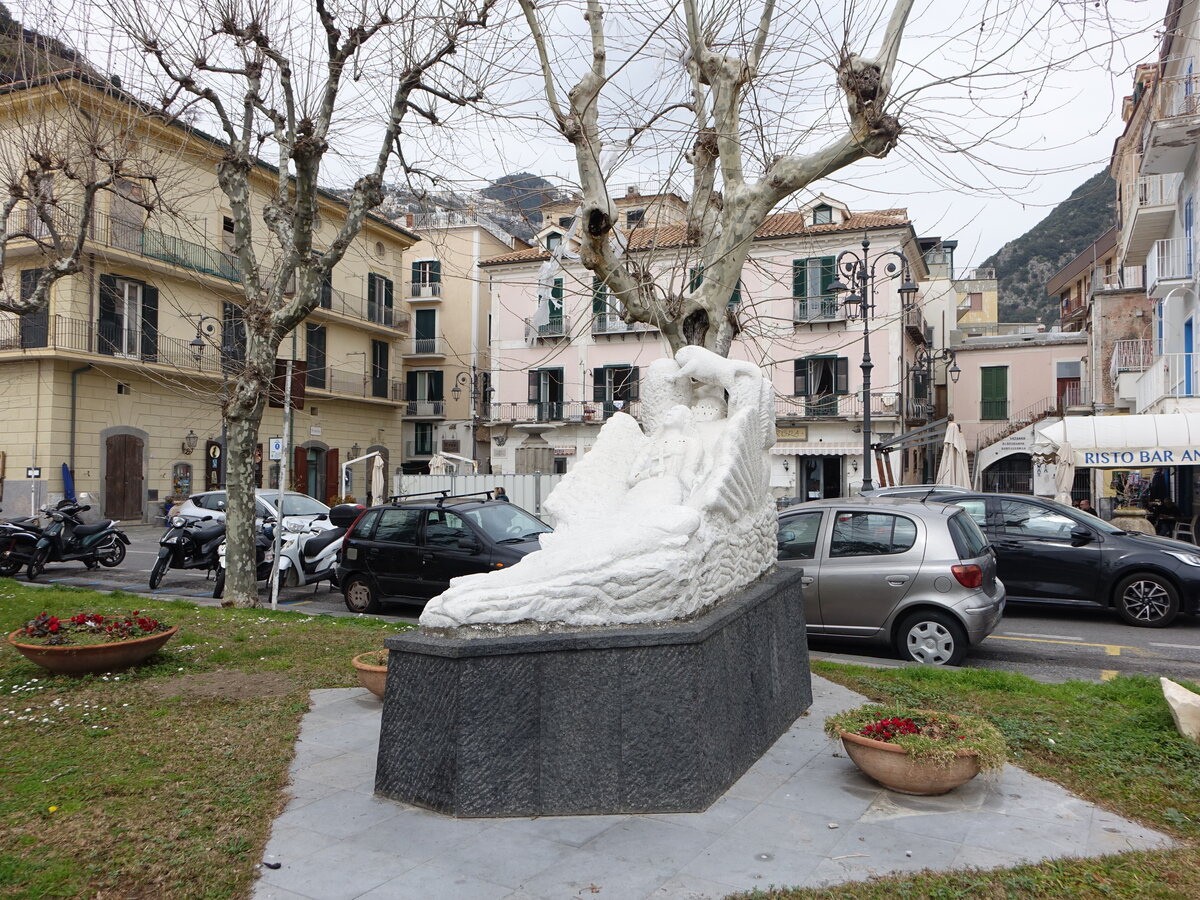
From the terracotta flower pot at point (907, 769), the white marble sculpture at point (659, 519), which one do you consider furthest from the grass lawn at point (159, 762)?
the terracotta flower pot at point (907, 769)

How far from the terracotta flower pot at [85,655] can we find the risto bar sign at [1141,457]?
13.7m

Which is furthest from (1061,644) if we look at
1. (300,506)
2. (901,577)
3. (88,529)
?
(88,529)

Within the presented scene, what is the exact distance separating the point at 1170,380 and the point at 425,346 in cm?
2698

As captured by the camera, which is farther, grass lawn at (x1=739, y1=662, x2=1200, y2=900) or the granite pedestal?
the granite pedestal

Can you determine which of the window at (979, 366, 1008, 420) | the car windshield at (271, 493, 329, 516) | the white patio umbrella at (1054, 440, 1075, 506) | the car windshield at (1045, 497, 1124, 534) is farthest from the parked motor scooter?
the window at (979, 366, 1008, 420)

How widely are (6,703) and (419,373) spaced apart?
3193 centimetres

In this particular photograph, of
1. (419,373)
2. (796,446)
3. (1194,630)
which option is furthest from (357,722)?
(419,373)

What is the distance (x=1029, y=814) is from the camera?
3.66 meters

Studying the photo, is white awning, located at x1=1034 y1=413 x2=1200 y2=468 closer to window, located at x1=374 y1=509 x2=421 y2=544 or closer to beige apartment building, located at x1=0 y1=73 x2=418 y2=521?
window, located at x1=374 y1=509 x2=421 y2=544

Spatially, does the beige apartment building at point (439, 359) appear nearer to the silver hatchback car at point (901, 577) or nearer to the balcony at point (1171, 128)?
the balcony at point (1171, 128)

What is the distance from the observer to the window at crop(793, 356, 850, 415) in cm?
2644

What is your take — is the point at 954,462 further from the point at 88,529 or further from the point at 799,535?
the point at 88,529

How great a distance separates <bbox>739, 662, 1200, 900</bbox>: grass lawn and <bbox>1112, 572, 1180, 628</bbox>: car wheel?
334cm

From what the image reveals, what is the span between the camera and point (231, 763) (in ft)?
14.1
